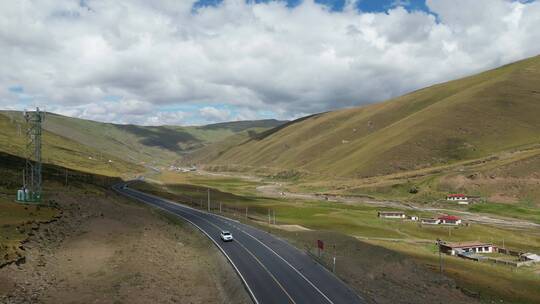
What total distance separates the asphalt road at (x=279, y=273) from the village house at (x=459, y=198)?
11362 centimetres

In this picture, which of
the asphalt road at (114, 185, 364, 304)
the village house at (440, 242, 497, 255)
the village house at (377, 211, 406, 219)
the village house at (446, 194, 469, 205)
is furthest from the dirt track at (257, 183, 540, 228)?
the asphalt road at (114, 185, 364, 304)

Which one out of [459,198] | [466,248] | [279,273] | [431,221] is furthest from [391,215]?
[279,273]

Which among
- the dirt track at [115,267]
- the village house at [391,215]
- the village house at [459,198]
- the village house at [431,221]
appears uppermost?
the dirt track at [115,267]

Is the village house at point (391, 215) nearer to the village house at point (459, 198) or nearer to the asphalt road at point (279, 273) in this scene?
the village house at point (459, 198)

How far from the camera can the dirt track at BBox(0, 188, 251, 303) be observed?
32.7 meters

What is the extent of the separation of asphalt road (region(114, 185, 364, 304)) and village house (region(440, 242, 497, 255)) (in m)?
39.8

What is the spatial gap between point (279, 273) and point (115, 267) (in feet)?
54.5

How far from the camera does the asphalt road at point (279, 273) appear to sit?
1452 inches

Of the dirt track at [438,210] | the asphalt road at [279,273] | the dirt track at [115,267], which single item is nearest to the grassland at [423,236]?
the asphalt road at [279,273]

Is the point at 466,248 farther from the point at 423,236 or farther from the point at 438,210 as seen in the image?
the point at 438,210

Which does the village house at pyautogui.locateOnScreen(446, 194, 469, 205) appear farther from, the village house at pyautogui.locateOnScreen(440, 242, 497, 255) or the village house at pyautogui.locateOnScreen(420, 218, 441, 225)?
the village house at pyautogui.locateOnScreen(440, 242, 497, 255)

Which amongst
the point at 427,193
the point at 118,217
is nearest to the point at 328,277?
the point at 118,217

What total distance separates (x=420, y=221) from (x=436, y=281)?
73707mm

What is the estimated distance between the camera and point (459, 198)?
15700 centimetres
